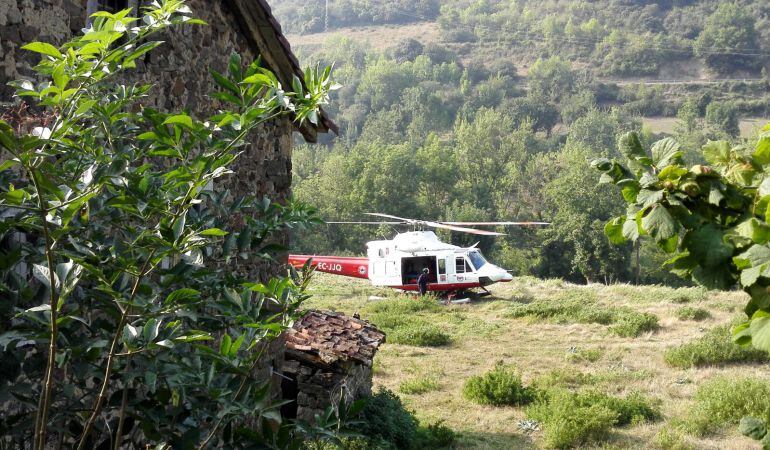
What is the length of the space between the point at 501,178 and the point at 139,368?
6641 centimetres

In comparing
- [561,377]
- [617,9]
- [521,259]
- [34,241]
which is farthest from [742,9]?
[34,241]

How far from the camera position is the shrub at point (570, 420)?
11.9 meters

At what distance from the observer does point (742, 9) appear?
441ft

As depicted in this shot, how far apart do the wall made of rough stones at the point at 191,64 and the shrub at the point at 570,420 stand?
20.2 feet

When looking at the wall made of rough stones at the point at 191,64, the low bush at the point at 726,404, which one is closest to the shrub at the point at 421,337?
the low bush at the point at 726,404

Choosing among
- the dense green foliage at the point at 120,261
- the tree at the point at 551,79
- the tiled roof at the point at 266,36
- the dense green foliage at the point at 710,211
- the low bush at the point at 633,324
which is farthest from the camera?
the tree at the point at 551,79

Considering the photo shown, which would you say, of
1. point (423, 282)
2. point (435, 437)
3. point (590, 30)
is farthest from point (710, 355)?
point (590, 30)

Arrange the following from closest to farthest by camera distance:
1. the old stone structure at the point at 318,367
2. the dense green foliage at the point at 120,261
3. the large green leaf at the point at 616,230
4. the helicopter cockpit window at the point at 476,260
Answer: the dense green foliage at the point at 120,261
the large green leaf at the point at 616,230
the old stone structure at the point at 318,367
the helicopter cockpit window at the point at 476,260

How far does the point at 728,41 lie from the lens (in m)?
124

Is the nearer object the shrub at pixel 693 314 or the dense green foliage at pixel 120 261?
the dense green foliage at pixel 120 261

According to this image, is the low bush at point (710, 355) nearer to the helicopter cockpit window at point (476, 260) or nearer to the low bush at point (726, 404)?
the low bush at point (726, 404)

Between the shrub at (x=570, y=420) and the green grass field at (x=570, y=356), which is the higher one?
the shrub at (x=570, y=420)

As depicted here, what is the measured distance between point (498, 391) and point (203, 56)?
32.0 ft

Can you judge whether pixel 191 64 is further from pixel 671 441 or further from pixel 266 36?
pixel 671 441
